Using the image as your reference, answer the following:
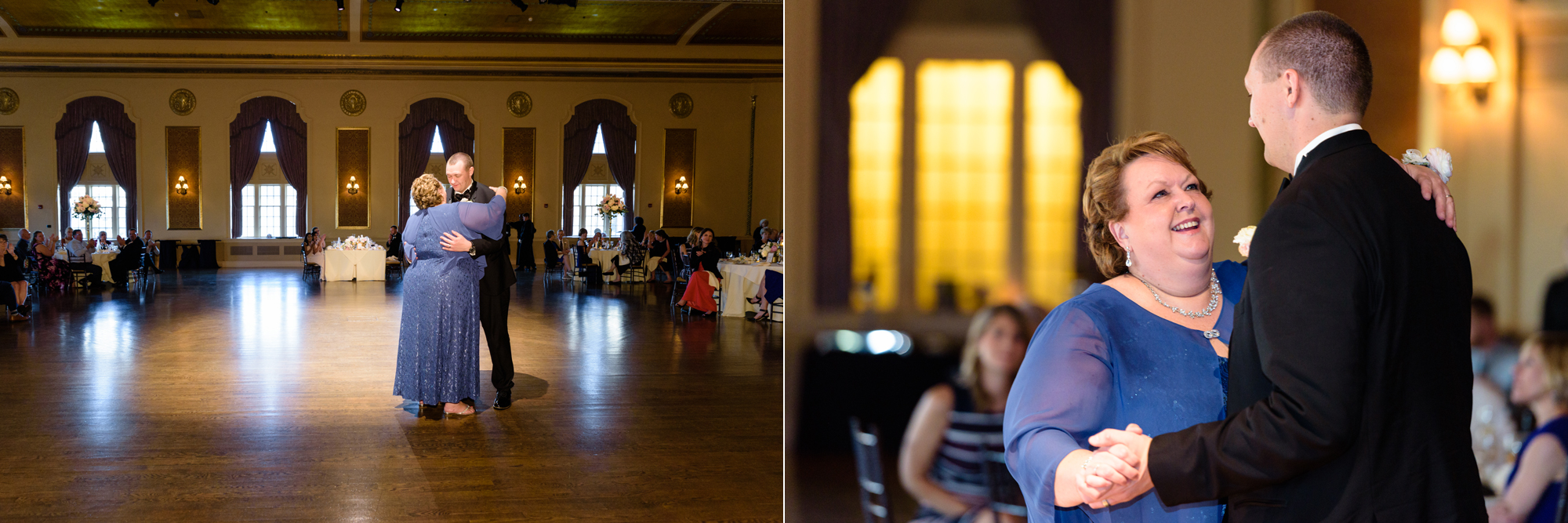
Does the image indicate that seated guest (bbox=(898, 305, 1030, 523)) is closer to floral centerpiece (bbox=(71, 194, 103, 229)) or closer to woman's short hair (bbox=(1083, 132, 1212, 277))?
woman's short hair (bbox=(1083, 132, 1212, 277))

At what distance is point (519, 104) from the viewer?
18156mm

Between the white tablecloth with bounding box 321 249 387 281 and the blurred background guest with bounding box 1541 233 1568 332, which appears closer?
the blurred background guest with bounding box 1541 233 1568 332

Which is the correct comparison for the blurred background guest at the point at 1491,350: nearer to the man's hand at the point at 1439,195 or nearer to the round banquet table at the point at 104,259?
the man's hand at the point at 1439,195

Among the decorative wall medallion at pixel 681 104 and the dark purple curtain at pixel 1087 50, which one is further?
the decorative wall medallion at pixel 681 104

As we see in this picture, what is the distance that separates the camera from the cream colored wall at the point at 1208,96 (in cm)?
197

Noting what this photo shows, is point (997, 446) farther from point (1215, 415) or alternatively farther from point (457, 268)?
point (457, 268)

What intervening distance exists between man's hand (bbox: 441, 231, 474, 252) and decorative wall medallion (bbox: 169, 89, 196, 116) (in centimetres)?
1633

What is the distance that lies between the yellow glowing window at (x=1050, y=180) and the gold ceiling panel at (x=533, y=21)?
1332cm

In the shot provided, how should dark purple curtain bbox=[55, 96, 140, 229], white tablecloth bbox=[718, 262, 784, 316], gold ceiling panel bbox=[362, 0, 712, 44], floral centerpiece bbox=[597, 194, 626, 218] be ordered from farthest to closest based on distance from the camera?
dark purple curtain bbox=[55, 96, 140, 229] → floral centerpiece bbox=[597, 194, 626, 218] → gold ceiling panel bbox=[362, 0, 712, 44] → white tablecloth bbox=[718, 262, 784, 316]

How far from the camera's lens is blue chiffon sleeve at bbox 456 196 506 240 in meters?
4.53

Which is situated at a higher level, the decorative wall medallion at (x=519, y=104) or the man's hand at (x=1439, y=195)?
the decorative wall medallion at (x=519, y=104)

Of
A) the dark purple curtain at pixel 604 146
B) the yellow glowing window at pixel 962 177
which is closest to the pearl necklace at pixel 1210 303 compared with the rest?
the yellow glowing window at pixel 962 177

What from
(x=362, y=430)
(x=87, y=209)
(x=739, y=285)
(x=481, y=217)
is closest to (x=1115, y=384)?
(x=481, y=217)

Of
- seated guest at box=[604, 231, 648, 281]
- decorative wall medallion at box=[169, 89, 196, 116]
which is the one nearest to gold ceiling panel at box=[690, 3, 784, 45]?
seated guest at box=[604, 231, 648, 281]
